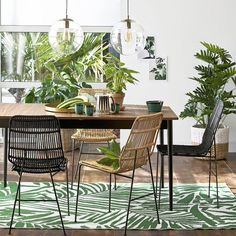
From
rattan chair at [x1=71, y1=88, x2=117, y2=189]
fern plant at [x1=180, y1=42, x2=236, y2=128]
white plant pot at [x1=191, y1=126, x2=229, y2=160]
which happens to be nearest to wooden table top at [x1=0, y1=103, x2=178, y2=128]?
rattan chair at [x1=71, y1=88, x2=117, y2=189]

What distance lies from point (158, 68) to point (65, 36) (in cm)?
287

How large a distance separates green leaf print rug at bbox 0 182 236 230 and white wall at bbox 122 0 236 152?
2.16 metres

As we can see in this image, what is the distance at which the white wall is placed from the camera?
24.6 ft

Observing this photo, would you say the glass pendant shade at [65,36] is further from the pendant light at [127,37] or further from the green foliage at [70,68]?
the green foliage at [70,68]

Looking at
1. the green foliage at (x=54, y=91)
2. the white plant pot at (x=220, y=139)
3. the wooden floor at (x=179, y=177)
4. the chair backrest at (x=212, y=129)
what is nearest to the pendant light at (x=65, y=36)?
the chair backrest at (x=212, y=129)

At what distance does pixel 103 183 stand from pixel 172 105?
216 cm

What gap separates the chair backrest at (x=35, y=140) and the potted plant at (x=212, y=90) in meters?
3.01

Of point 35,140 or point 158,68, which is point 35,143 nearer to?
point 35,140

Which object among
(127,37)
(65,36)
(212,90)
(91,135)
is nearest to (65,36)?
(65,36)

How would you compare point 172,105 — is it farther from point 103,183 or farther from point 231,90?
point 103,183

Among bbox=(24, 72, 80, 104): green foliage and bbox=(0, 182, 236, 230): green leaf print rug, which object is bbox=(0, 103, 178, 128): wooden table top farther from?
bbox=(24, 72, 80, 104): green foliage

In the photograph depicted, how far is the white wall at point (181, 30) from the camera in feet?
24.6

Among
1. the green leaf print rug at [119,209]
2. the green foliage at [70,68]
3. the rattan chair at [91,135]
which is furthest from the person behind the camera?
the green foliage at [70,68]

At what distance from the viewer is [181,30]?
24.6 feet
